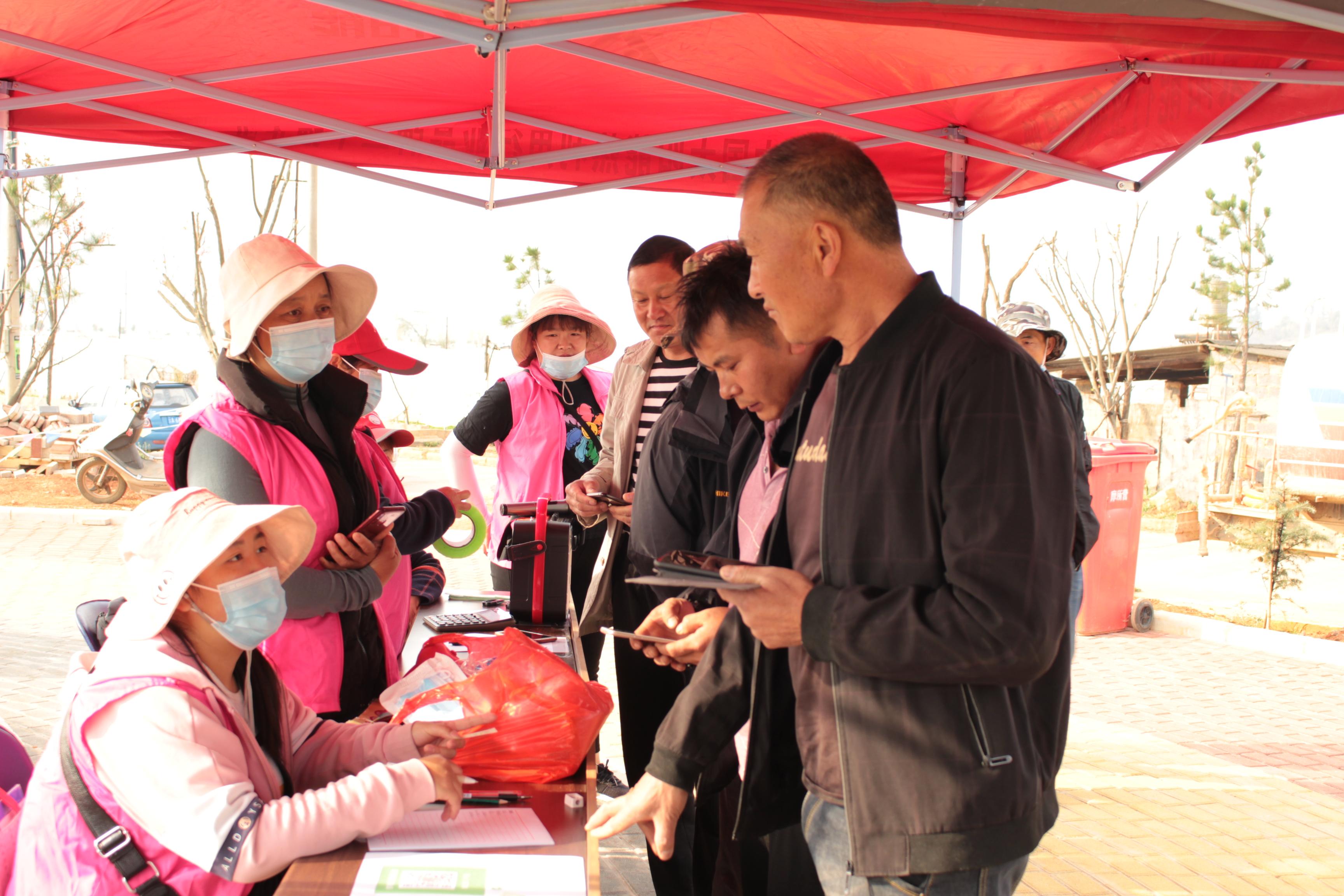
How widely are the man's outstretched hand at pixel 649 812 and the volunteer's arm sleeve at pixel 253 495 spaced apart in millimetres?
951

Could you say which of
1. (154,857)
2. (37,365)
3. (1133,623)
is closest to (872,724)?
(154,857)

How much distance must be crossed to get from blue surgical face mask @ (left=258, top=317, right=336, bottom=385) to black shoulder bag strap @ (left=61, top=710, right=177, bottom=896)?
117 centimetres

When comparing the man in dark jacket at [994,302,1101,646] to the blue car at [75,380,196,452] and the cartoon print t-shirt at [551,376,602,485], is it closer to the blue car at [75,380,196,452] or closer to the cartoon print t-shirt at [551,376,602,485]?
the cartoon print t-shirt at [551,376,602,485]

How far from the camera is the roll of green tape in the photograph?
3408 millimetres

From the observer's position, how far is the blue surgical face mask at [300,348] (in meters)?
2.52

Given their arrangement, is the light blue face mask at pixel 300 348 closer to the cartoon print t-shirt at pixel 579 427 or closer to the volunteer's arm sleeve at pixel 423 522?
the volunteer's arm sleeve at pixel 423 522

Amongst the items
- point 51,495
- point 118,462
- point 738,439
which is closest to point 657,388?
point 738,439

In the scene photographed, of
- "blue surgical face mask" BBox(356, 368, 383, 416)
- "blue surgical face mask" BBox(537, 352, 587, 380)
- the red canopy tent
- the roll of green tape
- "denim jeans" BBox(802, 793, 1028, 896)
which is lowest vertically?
"denim jeans" BBox(802, 793, 1028, 896)

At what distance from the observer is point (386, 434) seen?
14.8 ft

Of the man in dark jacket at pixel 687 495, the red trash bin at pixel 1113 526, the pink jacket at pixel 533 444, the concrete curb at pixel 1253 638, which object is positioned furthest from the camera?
the concrete curb at pixel 1253 638

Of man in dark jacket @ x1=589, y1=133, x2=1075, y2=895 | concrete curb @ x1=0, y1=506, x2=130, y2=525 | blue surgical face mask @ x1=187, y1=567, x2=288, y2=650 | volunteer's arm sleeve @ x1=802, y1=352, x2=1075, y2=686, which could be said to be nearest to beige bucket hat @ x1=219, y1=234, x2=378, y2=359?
blue surgical face mask @ x1=187, y1=567, x2=288, y2=650

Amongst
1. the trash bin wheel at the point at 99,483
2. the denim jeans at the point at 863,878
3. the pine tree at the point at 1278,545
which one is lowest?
the trash bin wheel at the point at 99,483

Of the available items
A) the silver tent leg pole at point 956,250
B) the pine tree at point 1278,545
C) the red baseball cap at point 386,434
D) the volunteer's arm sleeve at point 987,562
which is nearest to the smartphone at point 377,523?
the red baseball cap at point 386,434

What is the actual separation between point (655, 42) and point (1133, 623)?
6.61m
